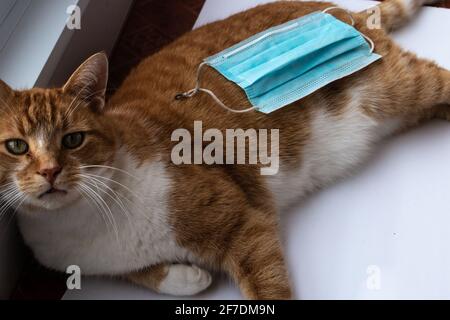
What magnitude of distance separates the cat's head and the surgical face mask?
292mm

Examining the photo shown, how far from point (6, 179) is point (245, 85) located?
64 centimetres

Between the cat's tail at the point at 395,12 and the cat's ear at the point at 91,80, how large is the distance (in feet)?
3.04

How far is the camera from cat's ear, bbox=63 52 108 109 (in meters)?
1.26

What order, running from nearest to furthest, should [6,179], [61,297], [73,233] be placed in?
[6,179], [73,233], [61,297]

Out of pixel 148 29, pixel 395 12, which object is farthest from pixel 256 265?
pixel 148 29

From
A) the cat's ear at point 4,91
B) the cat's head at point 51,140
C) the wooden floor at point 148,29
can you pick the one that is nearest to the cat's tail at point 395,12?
the wooden floor at point 148,29

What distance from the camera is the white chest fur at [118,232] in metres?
1.31

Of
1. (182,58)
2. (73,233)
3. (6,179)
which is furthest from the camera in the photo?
(182,58)

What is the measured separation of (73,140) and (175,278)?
15.7 inches

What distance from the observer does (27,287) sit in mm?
1544

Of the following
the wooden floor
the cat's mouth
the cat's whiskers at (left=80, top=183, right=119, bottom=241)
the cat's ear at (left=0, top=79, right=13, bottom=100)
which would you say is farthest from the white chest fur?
the wooden floor

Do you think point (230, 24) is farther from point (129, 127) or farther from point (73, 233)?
point (73, 233)

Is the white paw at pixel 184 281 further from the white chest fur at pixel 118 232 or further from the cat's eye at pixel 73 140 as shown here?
the cat's eye at pixel 73 140
